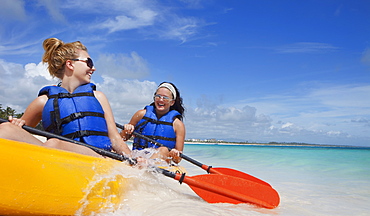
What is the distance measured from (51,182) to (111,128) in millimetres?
1071

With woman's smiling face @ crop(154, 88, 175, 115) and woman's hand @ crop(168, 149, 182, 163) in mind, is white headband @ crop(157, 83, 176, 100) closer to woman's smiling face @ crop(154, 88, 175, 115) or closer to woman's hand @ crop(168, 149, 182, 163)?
woman's smiling face @ crop(154, 88, 175, 115)

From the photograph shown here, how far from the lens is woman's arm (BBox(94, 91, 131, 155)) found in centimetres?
309

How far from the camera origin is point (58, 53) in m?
3.21

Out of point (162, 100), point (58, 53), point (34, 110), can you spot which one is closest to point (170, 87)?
point (162, 100)

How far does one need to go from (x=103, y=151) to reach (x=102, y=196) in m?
0.47

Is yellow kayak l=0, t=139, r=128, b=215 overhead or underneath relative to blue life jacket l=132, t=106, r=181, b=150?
underneath

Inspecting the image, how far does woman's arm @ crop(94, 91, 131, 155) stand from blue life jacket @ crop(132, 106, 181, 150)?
1681 millimetres

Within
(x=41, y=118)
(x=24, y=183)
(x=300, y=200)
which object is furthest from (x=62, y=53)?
(x=300, y=200)

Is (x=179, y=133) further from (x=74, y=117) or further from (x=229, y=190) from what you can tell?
(x=74, y=117)

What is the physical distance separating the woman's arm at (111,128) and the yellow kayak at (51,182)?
0.51m

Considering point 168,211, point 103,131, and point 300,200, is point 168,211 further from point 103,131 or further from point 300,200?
point 300,200

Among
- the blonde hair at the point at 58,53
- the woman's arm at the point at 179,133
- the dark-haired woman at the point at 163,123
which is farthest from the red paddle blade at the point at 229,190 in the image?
the blonde hair at the point at 58,53

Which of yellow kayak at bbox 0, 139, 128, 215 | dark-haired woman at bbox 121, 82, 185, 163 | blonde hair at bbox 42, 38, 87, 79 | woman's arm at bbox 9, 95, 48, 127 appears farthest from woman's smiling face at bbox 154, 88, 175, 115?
yellow kayak at bbox 0, 139, 128, 215

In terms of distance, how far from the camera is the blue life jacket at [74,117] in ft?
9.70
